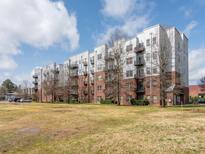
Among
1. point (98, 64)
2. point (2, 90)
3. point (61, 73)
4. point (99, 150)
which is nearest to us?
point (99, 150)

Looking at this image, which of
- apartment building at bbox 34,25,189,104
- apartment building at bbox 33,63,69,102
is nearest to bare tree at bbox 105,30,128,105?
apartment building at bbox 34,25,189,104

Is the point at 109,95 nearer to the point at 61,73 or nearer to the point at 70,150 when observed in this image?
the point at 61,73

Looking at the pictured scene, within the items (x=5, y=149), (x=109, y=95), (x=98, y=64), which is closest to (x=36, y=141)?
(x=5, y=149)

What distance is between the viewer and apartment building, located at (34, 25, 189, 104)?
50250 millimetres

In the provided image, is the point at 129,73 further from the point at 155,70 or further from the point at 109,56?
the point at 155,70

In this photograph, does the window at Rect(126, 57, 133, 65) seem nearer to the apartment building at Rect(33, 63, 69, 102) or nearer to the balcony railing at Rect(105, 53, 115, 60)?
the balcony railing at Rect(105, 53, 115, 60)

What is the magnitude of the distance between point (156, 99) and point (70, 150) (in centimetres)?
4479

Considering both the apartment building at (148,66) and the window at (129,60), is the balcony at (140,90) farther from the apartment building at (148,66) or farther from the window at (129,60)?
the window at (129,60)

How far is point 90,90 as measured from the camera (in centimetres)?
7488

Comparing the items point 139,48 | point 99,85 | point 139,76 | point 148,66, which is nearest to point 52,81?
point 99,85

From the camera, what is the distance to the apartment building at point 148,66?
1978 inches

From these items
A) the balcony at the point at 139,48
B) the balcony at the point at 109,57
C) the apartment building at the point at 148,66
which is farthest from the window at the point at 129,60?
the balcony at the point at 109,57

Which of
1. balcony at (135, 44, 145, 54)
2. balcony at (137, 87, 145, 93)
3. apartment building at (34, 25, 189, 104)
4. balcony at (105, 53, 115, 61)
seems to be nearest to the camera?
apartment building at (34, 25, 189, 104)

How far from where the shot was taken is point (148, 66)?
54.3 meters
